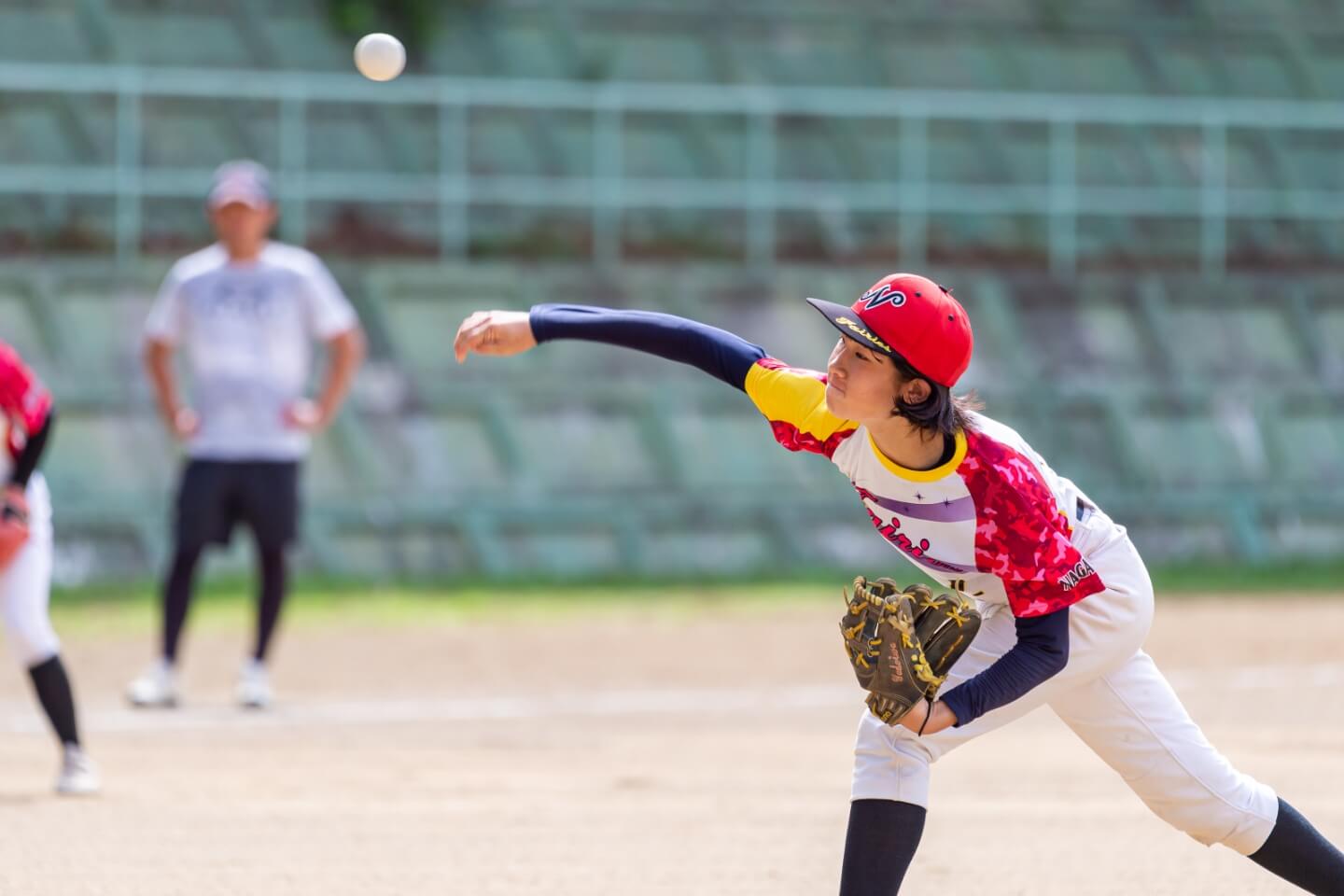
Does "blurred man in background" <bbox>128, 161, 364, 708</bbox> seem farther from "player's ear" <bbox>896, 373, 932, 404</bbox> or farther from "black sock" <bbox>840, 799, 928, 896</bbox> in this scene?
"player's ear" <bbox>896, 373, 932, 404</bbox>

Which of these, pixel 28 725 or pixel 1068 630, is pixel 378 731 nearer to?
pixel 28 725

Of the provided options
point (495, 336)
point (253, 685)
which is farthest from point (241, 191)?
point (495, 336)

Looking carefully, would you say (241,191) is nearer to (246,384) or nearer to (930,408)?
(246,384)

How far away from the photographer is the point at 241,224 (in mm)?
10094

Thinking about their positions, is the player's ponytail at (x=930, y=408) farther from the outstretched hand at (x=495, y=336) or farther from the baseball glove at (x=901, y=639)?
the outstretched hand at (x=495, y=336)

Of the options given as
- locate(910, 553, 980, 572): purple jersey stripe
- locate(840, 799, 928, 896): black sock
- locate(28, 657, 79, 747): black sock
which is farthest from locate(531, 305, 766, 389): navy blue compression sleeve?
locate(28, 657, 79, 747): black sock

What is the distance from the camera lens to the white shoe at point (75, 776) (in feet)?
24.3

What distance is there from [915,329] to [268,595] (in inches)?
235

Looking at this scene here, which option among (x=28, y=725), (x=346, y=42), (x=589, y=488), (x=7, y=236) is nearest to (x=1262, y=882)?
(x=28, y=725)

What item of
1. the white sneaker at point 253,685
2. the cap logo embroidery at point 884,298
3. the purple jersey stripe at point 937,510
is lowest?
the white sneaker at point 253,685

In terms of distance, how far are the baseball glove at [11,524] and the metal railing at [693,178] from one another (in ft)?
30.6

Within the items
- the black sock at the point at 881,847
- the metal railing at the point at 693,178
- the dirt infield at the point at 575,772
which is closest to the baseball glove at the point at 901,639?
the black sock at the point at 881,847

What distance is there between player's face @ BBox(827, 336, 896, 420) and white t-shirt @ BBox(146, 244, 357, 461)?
233 inches

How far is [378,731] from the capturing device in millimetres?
9633
